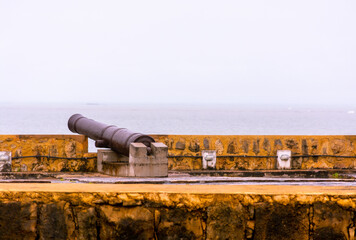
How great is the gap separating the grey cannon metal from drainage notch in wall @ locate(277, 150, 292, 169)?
8.92 feet

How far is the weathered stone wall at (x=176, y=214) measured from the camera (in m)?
4.82

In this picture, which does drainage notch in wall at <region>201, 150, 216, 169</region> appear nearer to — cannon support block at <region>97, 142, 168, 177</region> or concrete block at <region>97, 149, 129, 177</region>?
cannon support block at <region>97, 142, 168, 177</region>

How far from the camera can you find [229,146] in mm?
15125

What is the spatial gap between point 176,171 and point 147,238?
396 inches

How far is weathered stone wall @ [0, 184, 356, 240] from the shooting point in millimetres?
4816

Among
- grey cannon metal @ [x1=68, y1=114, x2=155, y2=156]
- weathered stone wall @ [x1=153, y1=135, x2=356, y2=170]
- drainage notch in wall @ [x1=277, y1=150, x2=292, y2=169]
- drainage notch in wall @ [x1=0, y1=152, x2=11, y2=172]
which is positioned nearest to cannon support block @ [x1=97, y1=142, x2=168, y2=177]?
grey cannon metal @ [x1=68, y1=114, x2=155, y2=156]

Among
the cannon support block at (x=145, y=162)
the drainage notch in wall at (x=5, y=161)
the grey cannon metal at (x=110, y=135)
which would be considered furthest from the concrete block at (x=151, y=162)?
the drainage notch in wall at (x=5, y=161)

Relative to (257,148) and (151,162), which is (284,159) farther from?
(151,162)

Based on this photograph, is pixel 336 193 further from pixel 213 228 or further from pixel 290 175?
pixel 290 175

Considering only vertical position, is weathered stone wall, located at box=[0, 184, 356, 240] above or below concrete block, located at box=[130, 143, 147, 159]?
above

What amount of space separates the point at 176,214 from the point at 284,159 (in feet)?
34.4

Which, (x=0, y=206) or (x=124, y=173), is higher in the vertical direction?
(x=0, y=206)

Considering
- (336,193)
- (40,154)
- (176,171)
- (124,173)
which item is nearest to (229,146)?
(176,171)

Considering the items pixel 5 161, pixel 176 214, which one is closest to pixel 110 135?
pixel 5 161
